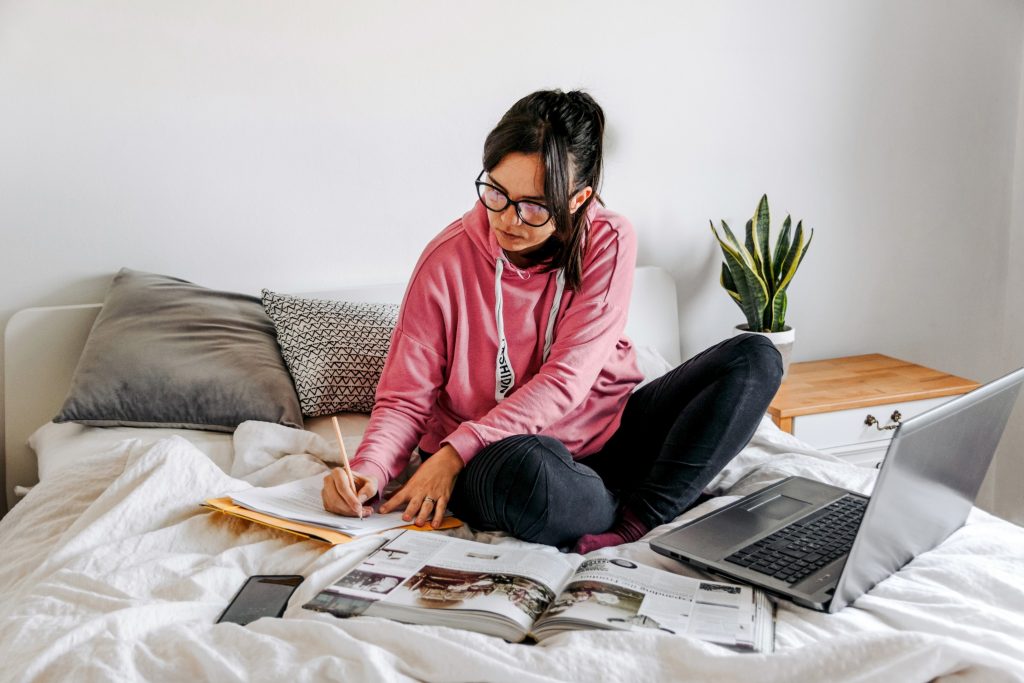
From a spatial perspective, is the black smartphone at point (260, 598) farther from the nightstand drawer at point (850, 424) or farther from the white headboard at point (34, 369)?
the nightstand drawer at point (850, 424)

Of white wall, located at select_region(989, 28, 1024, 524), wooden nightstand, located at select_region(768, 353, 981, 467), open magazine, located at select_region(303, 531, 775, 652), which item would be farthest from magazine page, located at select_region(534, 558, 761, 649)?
white wall, located at select_region(989, 28, 1024, 524)

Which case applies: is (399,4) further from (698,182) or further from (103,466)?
(103,466)

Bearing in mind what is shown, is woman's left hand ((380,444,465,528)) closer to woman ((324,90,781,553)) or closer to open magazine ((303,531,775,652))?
woman ((324,90,781,553))

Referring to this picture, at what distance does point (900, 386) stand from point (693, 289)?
1.94 feet

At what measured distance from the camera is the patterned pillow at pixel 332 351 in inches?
76.5

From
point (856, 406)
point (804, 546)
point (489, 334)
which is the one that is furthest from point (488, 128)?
point (804, 546)

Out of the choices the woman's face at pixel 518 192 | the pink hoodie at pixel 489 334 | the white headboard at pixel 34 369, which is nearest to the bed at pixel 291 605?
the pink hoodie at pixel 489 334

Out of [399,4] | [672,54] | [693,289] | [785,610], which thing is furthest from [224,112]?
[785,610]

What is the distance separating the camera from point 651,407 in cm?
168

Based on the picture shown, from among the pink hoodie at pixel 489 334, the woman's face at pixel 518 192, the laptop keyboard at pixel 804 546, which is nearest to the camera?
the laptop keyboard at pixel 804 546

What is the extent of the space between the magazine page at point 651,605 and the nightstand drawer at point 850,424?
116 cm

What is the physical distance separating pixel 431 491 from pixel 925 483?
70 cm

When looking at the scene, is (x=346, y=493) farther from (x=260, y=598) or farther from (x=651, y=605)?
(x=651, y=605)

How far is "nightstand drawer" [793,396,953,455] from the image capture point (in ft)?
7.39
